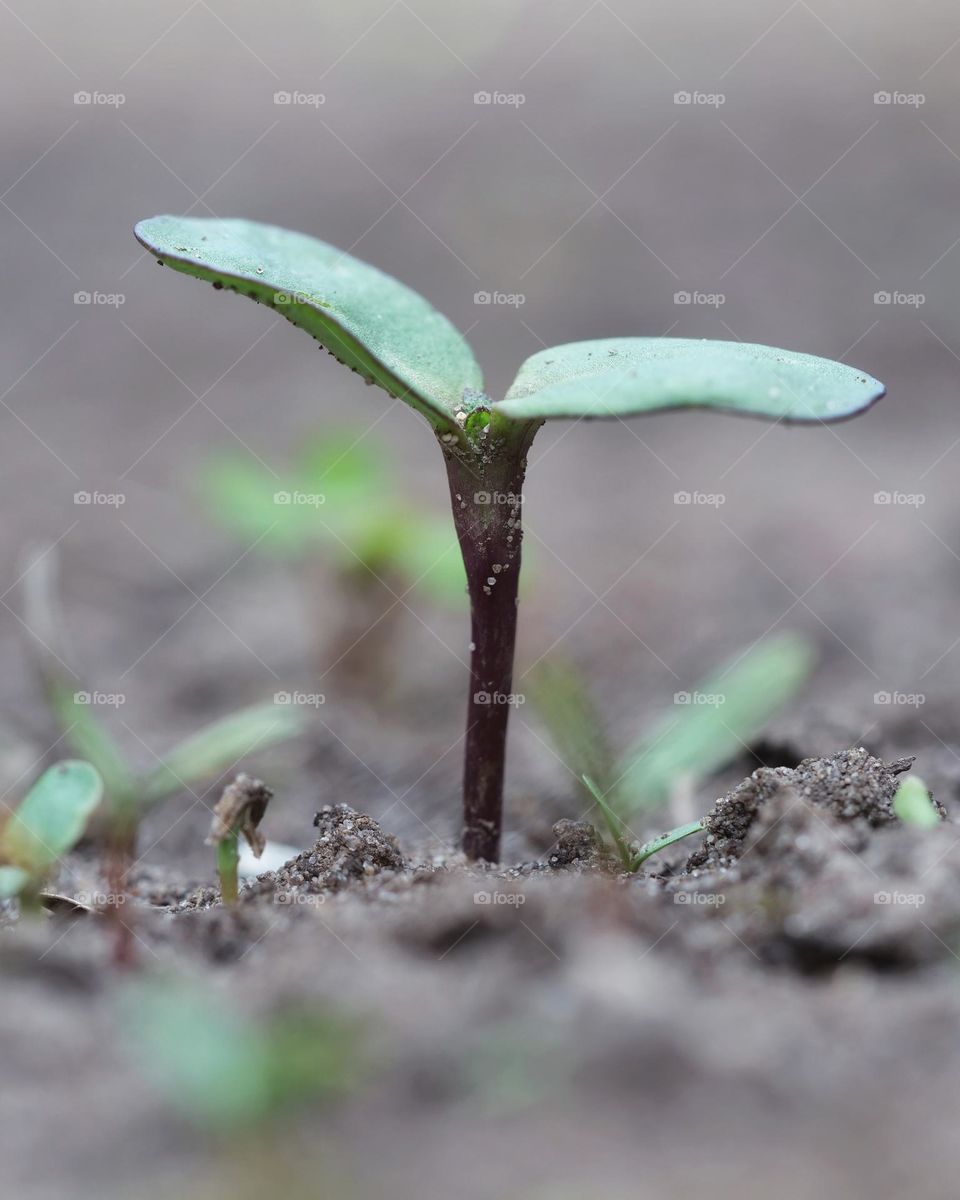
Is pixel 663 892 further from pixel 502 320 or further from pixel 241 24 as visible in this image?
pixel 241 24

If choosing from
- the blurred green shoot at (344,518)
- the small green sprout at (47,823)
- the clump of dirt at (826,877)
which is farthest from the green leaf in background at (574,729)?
the blurred green shoot at (344,518)

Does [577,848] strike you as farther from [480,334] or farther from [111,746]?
[480,334]

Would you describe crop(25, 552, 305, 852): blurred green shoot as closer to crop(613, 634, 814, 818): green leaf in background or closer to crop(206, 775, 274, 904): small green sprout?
crop(206, 775, 274, 904): small green sprout

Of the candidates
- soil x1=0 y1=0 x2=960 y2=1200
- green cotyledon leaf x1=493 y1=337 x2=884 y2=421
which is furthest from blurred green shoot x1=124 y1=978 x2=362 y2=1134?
green cotyledon leaf x1=493 y1=337 x2=884 y2=421

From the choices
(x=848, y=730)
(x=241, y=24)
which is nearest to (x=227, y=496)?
(x=848, y=730)

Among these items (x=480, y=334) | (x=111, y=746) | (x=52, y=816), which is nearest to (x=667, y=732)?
(x=111, y=746)

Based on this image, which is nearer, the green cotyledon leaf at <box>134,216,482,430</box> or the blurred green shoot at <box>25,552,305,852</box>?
the green cotyledon leaf at <box>134,216,482,430</box>
